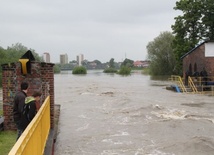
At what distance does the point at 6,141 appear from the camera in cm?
837

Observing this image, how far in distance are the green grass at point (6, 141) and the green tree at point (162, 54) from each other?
223 ft

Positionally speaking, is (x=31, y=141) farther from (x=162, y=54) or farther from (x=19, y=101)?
(x=162, y=54)

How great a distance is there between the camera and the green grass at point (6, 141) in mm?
7518

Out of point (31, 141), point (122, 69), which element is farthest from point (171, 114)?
point (122, 69)

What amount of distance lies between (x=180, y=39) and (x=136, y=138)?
38.3 metres

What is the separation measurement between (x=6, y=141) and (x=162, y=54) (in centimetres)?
7064

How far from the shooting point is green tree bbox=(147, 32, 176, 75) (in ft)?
249

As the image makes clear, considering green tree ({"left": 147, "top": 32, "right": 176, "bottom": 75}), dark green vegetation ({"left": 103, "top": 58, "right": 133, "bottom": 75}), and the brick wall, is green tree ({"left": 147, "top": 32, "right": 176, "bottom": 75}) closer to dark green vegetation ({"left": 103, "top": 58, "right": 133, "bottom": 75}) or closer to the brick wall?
dark green vegetation ({"left": 103, "top": 58, "right": 133, "bottom": 75})

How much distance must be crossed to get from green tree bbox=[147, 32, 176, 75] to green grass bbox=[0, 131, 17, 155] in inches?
2673

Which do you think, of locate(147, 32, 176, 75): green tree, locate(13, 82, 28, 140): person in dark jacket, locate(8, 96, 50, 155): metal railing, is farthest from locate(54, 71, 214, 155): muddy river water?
locate(147, 32, 176, 75): green tree

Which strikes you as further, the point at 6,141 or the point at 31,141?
the point at 6,141

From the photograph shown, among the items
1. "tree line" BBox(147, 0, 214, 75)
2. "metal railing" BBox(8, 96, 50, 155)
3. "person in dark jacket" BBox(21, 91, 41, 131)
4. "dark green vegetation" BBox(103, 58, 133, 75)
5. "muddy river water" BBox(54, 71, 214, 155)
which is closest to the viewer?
"metal railing" BBox(8, 96, 50, 155)

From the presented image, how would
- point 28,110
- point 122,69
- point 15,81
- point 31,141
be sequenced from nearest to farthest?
1. point 31,141
2. point 28,110
3. point 15,81
4. point 122,69

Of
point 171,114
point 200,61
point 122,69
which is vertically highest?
point 200,61
